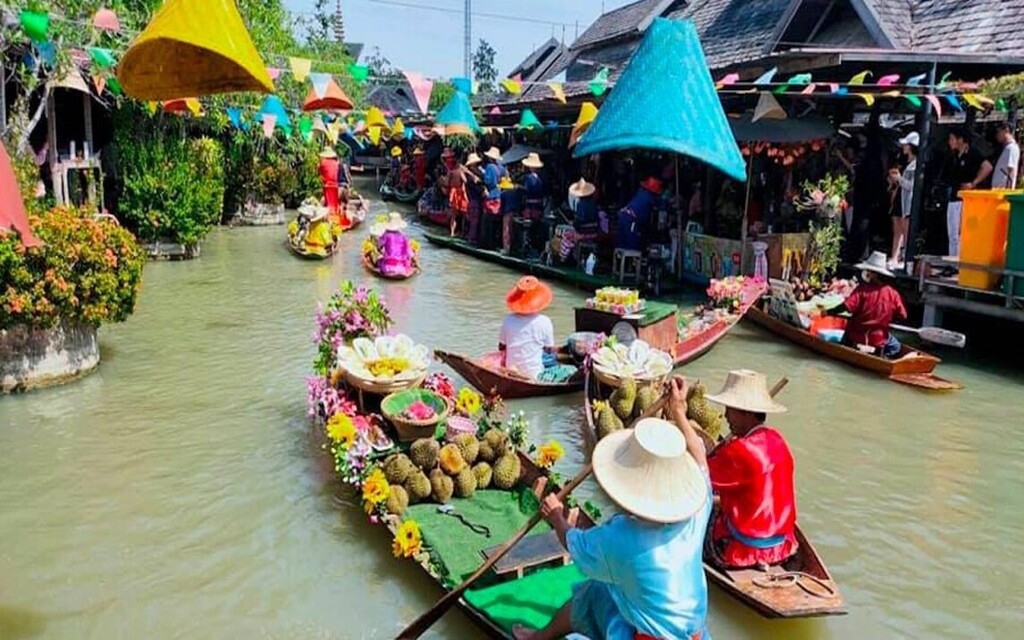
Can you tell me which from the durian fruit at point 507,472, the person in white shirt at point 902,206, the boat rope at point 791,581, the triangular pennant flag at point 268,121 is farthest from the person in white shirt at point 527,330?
the triangular pennant flag at point 268,121

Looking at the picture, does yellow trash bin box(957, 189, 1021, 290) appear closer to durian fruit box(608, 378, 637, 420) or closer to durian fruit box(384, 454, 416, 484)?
durian fruit box(608, 378, 637, 420)

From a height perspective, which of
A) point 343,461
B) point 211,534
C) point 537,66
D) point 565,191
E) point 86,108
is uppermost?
point 537,66

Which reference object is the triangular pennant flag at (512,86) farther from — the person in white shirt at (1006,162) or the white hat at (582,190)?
the person in white shirt at (1006,162)

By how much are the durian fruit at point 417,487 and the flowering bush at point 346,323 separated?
175 cm

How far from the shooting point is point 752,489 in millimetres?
4578

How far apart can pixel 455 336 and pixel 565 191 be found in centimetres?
850

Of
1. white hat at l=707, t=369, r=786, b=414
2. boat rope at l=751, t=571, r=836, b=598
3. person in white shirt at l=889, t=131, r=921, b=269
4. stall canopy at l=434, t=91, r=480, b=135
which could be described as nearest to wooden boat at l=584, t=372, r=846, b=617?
boat rope at l=751, t=571, r=836, b=598

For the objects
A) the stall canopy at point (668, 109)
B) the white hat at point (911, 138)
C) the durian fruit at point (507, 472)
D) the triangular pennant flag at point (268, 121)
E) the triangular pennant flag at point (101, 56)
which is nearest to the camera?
the stall canopy at point (668, 109)

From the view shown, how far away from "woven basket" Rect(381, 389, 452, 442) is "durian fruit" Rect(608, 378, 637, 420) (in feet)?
4.35

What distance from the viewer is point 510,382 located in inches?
314

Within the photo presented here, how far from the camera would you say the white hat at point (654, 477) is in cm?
327

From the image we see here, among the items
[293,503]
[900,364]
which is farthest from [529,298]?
[900,364]

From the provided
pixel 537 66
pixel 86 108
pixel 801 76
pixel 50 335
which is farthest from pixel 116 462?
pixel 537 66

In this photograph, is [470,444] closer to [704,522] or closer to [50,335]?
[704,522]
